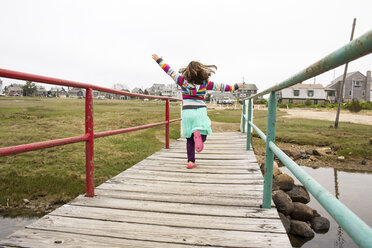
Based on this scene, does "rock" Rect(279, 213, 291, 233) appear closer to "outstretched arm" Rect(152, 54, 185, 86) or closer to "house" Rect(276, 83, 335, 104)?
"outstretched arm" Rect(152, 54, 185, 86)

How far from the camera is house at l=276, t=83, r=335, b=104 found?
1960 inches

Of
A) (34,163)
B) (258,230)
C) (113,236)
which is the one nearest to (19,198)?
(34,163)

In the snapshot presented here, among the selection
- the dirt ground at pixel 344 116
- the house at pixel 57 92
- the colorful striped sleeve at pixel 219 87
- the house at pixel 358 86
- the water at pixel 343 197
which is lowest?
the water at pixel 343 197

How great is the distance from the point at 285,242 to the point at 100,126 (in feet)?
34.3

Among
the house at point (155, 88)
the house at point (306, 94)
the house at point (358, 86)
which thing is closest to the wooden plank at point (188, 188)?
the house at point (306, 94)

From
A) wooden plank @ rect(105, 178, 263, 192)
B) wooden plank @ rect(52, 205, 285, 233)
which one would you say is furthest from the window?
wooden plank @ rect(52, 205, 285, 233)

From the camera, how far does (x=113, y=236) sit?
63.7 inches

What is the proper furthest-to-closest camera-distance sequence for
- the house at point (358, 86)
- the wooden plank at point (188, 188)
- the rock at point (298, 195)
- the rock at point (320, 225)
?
the house at point (358, 86), the rock at point (298, 195), the rock at point (320, 225), the wooden plank at point (188, 188)

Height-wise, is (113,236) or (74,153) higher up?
(113,236)

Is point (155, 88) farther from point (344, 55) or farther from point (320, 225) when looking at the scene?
point (344, 55)

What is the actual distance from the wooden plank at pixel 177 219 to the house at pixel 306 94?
51.5 metres

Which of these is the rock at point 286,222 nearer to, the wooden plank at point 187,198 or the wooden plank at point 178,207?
the wooden plank at point 187,198

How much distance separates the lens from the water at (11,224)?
333 cm

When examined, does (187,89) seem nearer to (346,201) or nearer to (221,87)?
(221,87)
